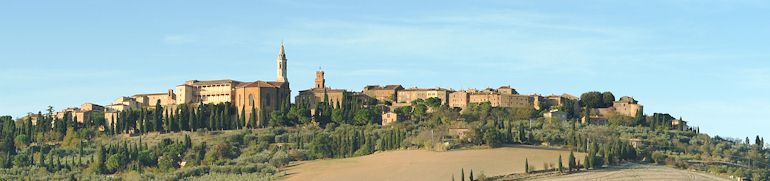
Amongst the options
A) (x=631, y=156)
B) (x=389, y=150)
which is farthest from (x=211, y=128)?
(x=631, y=156)

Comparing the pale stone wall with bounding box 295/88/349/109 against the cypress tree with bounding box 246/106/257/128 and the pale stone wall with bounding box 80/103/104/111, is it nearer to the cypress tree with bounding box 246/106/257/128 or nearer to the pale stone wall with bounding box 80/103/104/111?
the cypress tree with bounding box 246/106/257/128

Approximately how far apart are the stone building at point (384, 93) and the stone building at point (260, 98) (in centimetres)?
750

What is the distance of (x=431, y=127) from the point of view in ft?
333

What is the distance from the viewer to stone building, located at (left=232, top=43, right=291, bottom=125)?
4299 inches

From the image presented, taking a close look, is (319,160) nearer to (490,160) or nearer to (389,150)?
(389,150)

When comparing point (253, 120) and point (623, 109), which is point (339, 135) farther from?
point (623, 109)

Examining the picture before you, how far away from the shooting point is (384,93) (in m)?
118

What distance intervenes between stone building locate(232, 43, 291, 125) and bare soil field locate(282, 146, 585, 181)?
17590 mm

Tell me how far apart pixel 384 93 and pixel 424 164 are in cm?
3266

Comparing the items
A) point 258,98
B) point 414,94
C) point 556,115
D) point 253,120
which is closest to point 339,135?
point 253,120

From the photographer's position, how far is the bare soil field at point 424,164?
269 ft

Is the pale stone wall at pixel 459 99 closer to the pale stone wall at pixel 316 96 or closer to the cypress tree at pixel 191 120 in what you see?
the pale stone wall at pixel 316 96

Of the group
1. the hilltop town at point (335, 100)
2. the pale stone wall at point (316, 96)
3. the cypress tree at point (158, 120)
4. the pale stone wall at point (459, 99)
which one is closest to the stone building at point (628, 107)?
the hilltop town at point (335, 100)

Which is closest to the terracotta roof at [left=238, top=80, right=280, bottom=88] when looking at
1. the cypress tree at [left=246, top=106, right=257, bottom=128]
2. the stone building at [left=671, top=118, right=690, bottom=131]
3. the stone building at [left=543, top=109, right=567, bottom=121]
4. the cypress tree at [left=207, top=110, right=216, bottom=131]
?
the cypress tree at [left=246, top=106, right=257, bottom=128]
